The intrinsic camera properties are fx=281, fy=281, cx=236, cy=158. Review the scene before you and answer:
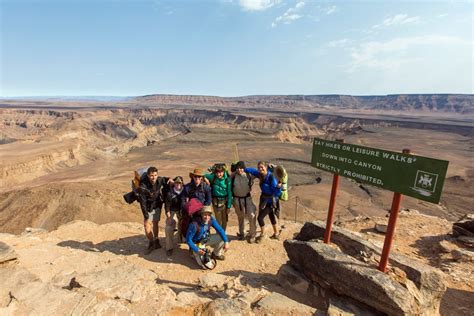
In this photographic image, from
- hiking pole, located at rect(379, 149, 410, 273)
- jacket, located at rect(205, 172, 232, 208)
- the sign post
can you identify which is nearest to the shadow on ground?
jacket, located at rect(205, 172, 232, 208)

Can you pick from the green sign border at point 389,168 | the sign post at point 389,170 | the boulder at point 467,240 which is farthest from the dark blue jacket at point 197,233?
the boulder at point 467,240

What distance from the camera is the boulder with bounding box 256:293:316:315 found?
12.2 ft

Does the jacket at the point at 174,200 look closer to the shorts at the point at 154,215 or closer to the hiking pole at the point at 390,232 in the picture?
the shorts at the point at 154,215

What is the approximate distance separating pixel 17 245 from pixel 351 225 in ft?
30.1

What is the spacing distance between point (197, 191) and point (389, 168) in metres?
3.19

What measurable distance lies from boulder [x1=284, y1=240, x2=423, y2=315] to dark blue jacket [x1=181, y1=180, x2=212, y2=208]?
1.83 meters

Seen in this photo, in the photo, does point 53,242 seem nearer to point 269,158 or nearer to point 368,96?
point 269,158

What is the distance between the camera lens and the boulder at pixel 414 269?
3961mm

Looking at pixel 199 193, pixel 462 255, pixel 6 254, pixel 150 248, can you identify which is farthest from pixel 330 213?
pixel 6 254

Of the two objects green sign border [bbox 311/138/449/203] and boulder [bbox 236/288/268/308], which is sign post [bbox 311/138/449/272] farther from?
boulder [bbox 236/288/268/308]

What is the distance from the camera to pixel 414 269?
410 cm

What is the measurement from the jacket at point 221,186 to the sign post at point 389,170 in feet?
6.14

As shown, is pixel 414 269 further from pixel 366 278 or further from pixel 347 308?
pixel 347 308

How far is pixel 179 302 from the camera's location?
388 centimetres
